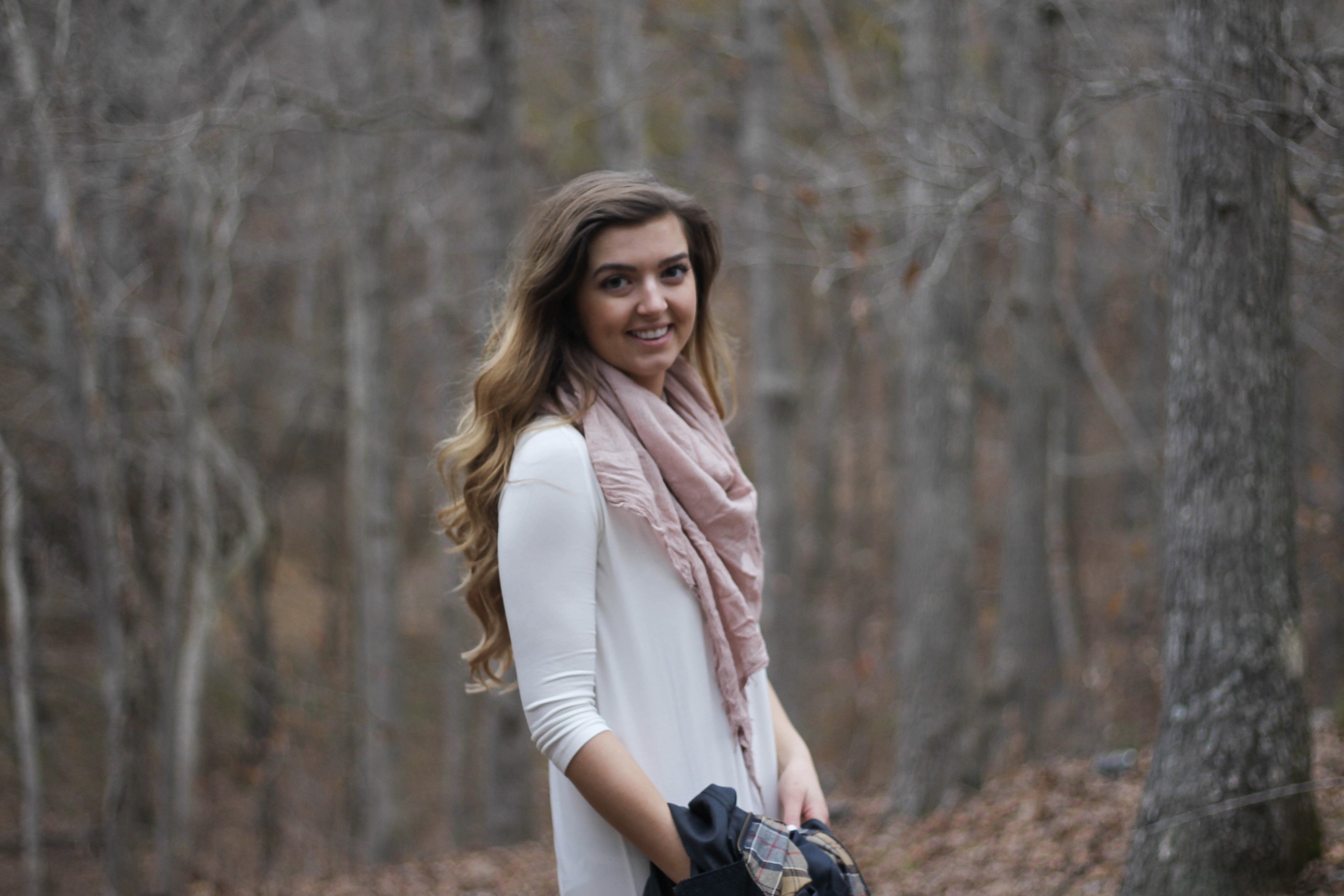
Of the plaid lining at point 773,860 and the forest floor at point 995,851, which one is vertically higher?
the plaid lining at point 773,860

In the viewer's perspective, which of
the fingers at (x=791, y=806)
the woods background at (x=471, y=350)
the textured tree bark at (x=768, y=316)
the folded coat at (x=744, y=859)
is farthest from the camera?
the textured tree bark at (x=768, y=316)

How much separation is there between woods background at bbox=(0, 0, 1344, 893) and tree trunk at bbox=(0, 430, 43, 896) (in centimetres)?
5

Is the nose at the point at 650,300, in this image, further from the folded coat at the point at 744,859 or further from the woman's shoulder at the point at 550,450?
the folded coat at the point at 744,859

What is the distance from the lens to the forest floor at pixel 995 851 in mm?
4172

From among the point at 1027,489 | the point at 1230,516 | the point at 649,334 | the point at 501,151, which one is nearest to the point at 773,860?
the point at 649,334

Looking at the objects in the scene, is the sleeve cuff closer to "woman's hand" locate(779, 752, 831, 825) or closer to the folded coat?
the folded coat

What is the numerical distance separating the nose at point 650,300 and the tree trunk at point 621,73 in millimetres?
8257

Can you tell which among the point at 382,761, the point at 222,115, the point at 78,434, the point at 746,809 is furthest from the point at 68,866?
the point at 746,809

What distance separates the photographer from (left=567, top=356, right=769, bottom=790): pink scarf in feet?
6.80

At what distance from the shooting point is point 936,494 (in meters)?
7.40

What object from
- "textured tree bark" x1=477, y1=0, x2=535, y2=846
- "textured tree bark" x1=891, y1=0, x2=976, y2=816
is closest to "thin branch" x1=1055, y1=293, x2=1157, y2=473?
"textured tree bark" x1=891, y1=0, x2=976, y2=816

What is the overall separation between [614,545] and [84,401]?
6.11 metres

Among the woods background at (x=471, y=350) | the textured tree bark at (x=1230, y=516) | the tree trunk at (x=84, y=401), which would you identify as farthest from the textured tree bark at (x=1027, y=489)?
the tree trunk at (x=84, y=401)

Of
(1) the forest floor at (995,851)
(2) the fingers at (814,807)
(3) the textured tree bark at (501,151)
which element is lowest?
(1) the forest floor at (995,851)
